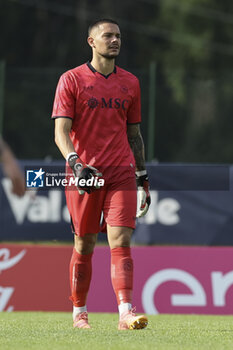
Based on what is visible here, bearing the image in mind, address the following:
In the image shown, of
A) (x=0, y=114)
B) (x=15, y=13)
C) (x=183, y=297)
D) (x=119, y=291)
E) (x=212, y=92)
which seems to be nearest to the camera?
(x=119, y=291)

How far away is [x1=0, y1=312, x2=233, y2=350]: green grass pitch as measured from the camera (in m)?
6.37

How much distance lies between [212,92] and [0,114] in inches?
158

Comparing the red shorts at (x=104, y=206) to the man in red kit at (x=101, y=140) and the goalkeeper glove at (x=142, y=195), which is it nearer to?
the man in red kit at (x=101, y=140)

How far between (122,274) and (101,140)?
1043 mm

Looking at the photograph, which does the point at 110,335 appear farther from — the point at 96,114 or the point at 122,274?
the point at 96,114

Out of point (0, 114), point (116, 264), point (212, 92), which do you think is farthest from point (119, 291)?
point (212, 92)

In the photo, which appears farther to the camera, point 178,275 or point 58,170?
point 178,275

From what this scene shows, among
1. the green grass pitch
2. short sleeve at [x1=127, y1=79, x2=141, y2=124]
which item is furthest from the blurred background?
short sleeve at [x1=127, y1=79, x2=141, y2=124]

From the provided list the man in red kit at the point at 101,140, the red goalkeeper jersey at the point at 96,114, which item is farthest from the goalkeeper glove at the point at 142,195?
the red goalkeeper jersey at the point at 96,114

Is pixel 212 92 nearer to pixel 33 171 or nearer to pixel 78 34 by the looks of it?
pixel 33 171

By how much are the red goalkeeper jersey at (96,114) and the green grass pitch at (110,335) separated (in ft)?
4.11

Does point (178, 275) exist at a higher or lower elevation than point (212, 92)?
lower

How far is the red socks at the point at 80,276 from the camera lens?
311 inches

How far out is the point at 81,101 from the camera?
25.2ft
